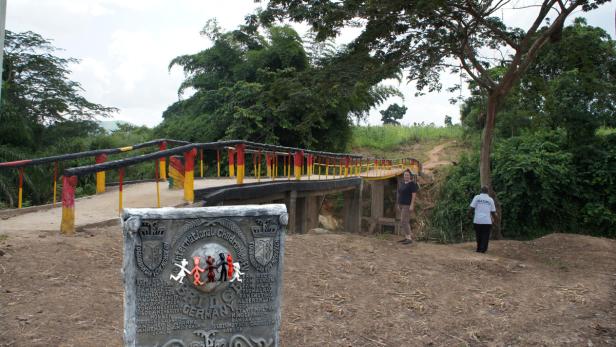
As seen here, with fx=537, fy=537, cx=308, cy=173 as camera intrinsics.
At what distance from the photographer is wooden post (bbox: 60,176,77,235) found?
21.8 ft

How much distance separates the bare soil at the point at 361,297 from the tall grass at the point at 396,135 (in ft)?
110

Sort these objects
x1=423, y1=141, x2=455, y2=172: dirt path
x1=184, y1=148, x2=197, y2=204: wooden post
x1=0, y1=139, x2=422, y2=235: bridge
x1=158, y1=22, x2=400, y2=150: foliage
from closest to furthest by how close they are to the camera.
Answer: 1. x1=0, y1=139, x2=422, y2=235: bridge
2. x1=184, y1=148, x2=197, y2=204: wooden post
3. x1=158, y1=22, x2=400, y2=150: foliage
4. x1=423, y1=141, x2=455, y2=172: dirt path

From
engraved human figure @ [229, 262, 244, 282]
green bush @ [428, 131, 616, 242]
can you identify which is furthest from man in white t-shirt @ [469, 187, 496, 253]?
green bush @ [428, 131, 616, 242]

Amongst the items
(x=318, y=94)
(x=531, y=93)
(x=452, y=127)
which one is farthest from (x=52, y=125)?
(x=452, y=127)

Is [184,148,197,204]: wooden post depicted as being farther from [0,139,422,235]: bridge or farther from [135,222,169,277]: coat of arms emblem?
[135,222,169,277]: coat of arms emblem

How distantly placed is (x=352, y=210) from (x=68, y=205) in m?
18.8

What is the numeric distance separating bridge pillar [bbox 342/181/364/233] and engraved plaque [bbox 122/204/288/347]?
20.2 metres

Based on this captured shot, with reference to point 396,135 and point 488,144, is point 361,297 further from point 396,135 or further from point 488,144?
point 396,135

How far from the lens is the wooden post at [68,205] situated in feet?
21.8

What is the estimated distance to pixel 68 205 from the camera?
22.0ft

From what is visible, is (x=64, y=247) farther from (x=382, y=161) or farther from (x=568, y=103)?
(x=382, y=161)

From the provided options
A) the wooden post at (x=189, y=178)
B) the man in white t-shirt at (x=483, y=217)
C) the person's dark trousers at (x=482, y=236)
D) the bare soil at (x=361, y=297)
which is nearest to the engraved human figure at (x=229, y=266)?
the bare soil at (x=361, y=297)

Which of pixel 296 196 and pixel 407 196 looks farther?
pixel 296 196

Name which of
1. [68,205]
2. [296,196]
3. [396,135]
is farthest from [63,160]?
[396,135]
